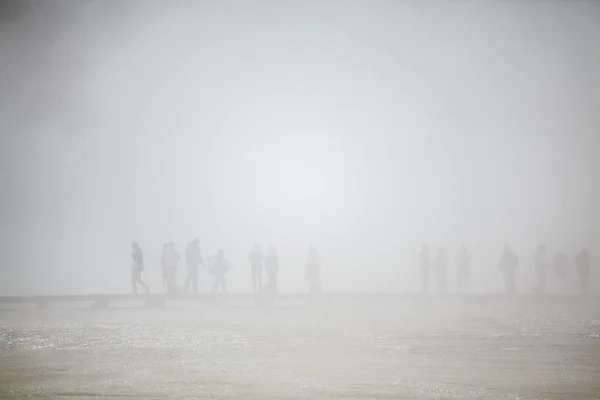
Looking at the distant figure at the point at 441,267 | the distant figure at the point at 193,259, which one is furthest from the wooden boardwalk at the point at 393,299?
the distant figure at the point at 441,267

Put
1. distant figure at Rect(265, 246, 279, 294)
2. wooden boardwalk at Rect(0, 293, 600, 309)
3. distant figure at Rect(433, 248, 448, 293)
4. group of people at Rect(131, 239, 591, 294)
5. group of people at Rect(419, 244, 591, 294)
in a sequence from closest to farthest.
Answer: wooden boardwalk at Rect(0, 293, 600, 309), group of people at Rect(131, 239, 591, 294), distant figure at Rect(265, 246, 279, 294), group of people at Rect(419, 244, 591, 294), distant figure at Rect(433, 248, 448, 293)

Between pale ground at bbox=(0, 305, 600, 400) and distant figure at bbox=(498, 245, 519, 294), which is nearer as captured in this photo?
pale ground at bbox=(0, 305, 600, 400)

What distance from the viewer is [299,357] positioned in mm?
11734

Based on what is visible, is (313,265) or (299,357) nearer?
(299,357)

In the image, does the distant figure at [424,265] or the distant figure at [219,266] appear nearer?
the distant figure at [219,266]

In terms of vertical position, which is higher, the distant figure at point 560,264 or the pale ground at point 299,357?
the distant figure at point 560,264

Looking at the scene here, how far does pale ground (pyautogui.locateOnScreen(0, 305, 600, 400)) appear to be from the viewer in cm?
920

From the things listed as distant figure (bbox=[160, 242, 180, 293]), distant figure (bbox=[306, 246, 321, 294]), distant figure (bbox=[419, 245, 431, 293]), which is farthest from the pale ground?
distant figure (bbox=[419, 245, 431, 293])

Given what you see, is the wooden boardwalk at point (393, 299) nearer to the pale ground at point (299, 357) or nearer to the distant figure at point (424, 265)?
the distant figure at point (424, 265)

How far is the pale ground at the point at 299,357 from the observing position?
362 inches

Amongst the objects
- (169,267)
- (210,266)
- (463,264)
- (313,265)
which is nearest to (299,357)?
(169,267)

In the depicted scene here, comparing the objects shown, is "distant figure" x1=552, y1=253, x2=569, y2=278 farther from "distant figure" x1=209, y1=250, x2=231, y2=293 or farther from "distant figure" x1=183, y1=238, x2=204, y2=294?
"distant figure" x1=183, y1=238, x2=204, y2=294

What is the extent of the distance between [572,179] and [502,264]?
92994 millimetres

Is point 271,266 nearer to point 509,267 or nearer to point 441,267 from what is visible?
point 441,267
